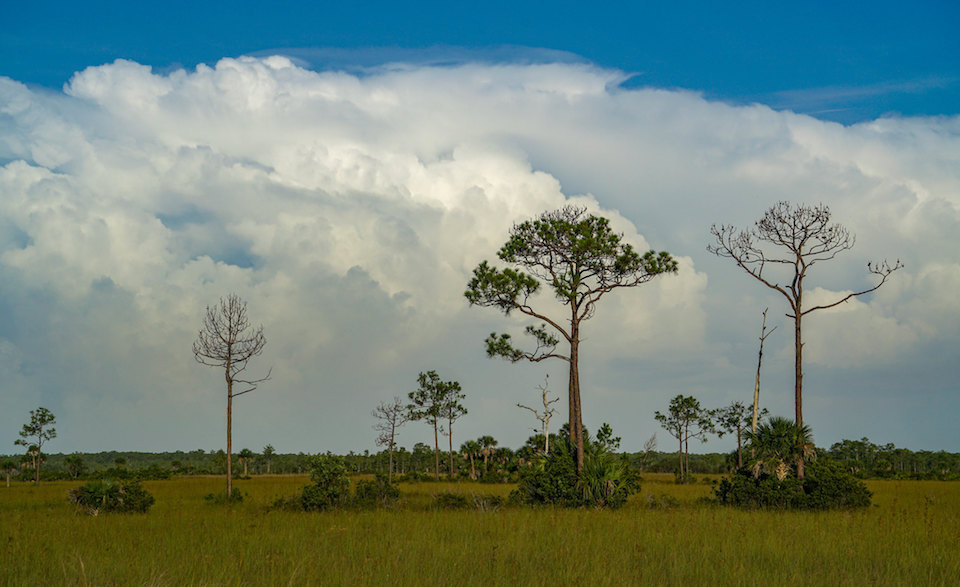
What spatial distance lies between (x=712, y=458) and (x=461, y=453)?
247 ft

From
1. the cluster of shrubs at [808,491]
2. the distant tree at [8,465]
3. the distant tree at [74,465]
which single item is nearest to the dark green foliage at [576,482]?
the cluster of shrubs at [808,491]

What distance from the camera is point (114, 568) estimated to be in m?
9.29

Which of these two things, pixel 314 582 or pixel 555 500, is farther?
pixel 555 500

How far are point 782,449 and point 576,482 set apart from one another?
7.68m

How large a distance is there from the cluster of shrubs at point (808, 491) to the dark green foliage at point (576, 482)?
155 inches

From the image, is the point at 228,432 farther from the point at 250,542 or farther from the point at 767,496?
the point at 767,496

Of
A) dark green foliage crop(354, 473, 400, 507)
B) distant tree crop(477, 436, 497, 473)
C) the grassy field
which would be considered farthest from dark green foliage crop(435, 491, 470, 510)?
distant tree crop(477, 436, 497, 473)

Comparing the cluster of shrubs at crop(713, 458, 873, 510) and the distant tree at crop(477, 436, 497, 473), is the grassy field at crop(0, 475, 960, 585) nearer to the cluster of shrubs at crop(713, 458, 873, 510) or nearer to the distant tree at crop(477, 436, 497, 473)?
the cluster of shrubs at crop(713, 458, 873, 510)

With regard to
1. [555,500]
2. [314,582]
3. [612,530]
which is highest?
[314,582]

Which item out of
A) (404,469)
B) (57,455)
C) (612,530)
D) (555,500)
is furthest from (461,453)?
(57,455)

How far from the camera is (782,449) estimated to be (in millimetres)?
24406

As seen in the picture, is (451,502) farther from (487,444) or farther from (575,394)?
(487,444)

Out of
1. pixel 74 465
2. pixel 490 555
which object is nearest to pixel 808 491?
pixel 490 555

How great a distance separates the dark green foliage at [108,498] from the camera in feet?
74.6
